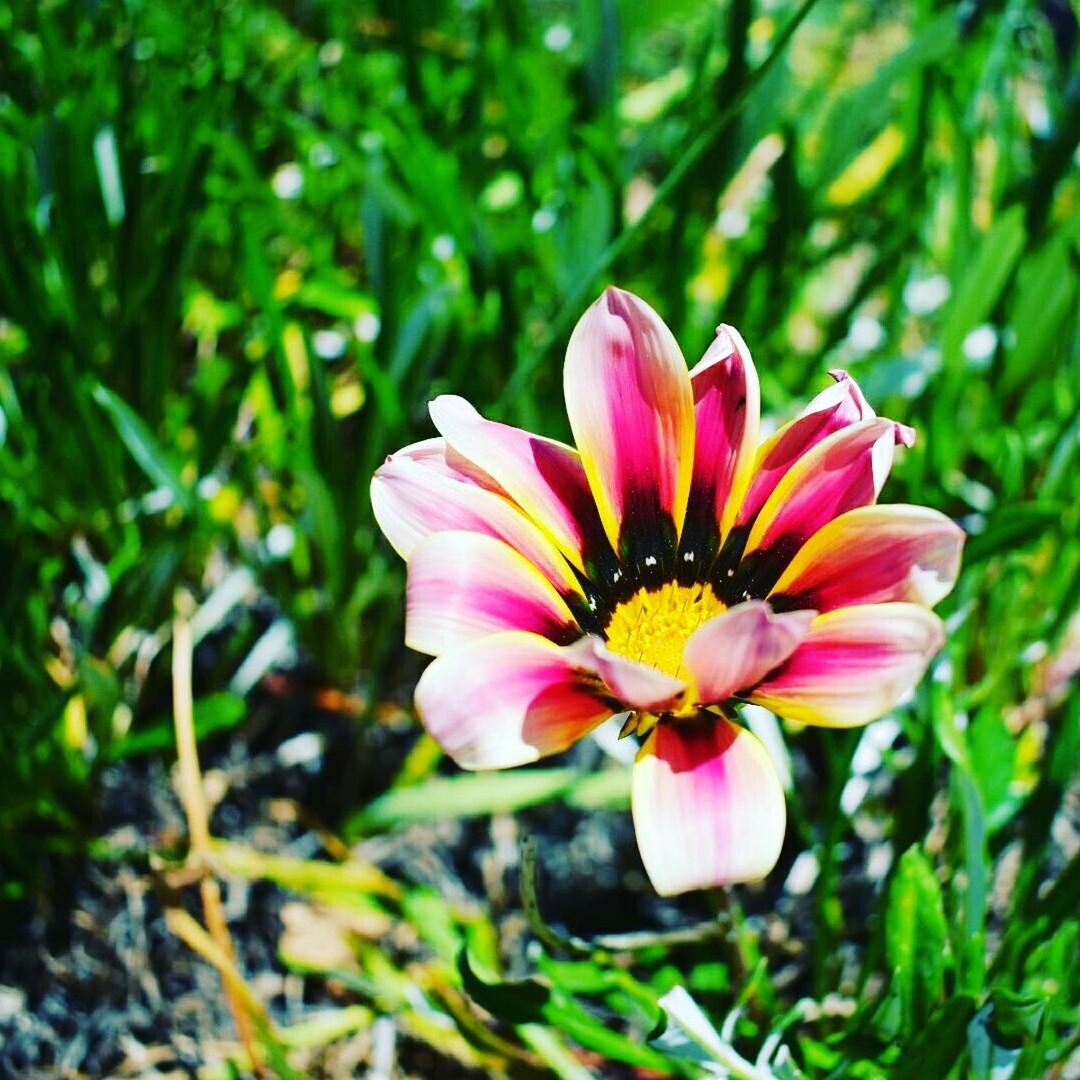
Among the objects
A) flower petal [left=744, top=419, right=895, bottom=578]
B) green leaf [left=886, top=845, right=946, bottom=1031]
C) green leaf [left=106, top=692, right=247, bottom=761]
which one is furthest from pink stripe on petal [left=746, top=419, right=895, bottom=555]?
green leaf [left=106, top=692, right=247, bottom=761]

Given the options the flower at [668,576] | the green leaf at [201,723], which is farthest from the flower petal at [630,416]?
the green leaf at [201,723]

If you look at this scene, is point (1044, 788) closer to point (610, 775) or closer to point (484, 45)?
point (610, 775)

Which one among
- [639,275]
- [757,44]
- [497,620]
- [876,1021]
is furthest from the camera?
[757,44]

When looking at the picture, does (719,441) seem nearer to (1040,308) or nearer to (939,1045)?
(939,1045)

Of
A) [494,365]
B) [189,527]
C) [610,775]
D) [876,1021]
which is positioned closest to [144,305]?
[189,527]

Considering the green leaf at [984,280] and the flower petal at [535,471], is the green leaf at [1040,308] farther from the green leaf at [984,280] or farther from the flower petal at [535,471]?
the flower petal at [535,471]

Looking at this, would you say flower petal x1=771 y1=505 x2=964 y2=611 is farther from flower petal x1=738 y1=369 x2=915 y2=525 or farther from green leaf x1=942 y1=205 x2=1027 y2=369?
green leaf x1=942 y1=205 x2=1027 y2=369

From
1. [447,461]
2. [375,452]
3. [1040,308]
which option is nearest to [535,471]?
[447,461]
